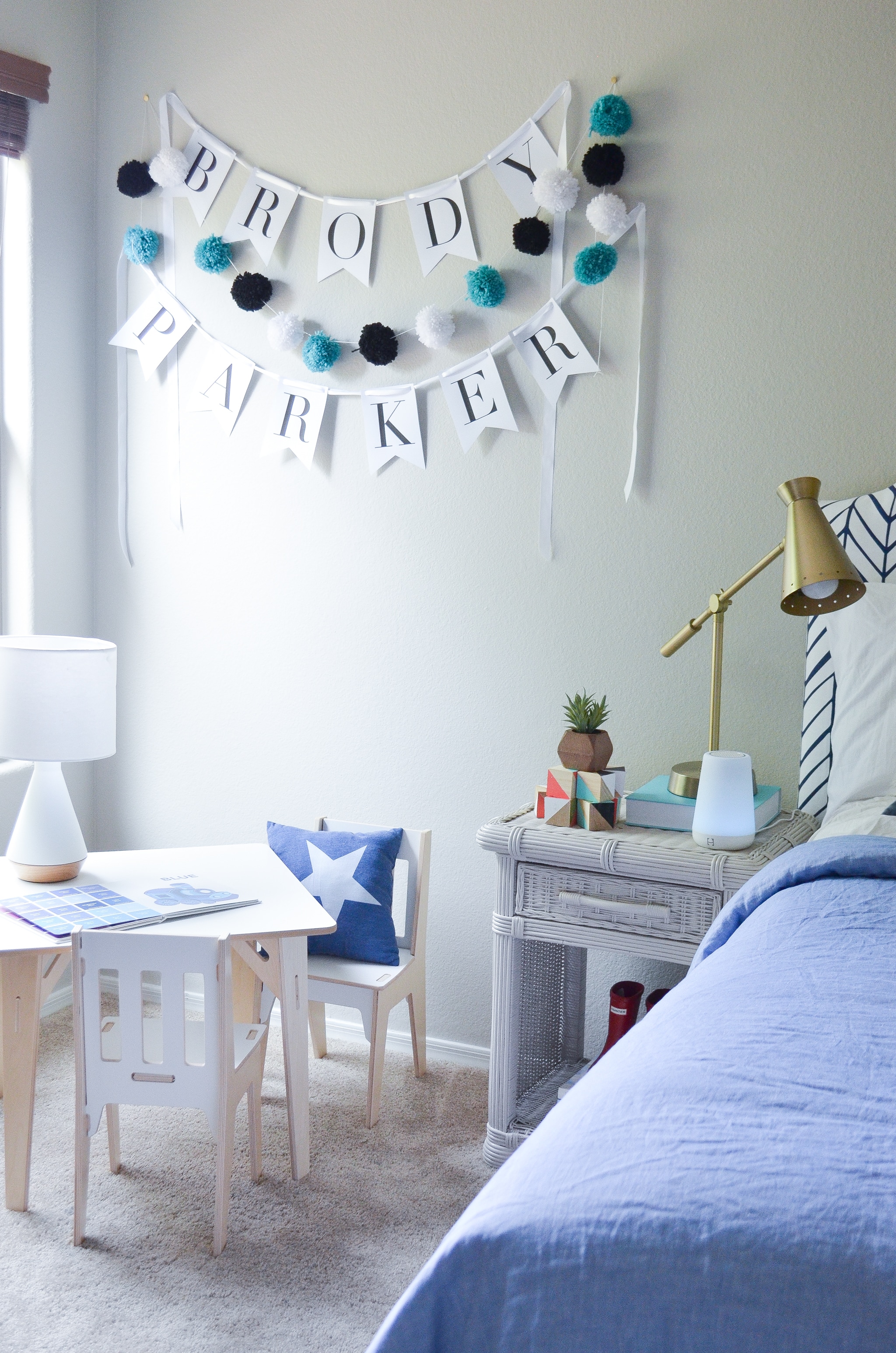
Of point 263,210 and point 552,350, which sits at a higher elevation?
point 263,210

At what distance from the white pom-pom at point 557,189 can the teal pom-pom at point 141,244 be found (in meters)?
1.02

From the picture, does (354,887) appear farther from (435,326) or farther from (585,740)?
(435,326)

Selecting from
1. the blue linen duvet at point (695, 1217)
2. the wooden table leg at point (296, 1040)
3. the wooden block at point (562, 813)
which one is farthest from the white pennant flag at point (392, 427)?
the blue linen duvet at point (695, 1217)

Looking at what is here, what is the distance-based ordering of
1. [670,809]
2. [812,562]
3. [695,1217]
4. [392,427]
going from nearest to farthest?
[695,1217], [812,562], [670,809], [392,427]

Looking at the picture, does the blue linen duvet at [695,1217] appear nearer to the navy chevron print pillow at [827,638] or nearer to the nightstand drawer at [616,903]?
the nightstand drawer at [616,903]

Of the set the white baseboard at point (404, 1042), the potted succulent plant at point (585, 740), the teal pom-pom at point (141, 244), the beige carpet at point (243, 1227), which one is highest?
the teal pom-pom at point (141, 244)

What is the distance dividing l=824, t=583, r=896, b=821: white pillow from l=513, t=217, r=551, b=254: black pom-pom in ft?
3.30

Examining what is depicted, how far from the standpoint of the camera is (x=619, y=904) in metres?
2.00

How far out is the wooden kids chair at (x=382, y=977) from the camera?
→ 230 centimetres

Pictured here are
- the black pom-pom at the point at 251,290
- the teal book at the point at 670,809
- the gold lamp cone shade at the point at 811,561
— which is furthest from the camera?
the black pom-pom at the point at 251,290

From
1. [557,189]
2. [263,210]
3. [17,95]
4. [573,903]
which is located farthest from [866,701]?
[17,95]

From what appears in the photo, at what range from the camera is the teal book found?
2.06 metres

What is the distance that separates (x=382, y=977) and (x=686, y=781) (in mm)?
754

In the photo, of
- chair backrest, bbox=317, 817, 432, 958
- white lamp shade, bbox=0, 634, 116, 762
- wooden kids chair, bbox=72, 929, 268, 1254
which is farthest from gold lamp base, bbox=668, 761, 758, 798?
white lamp shade, bbox=0, 634, 116, 762
